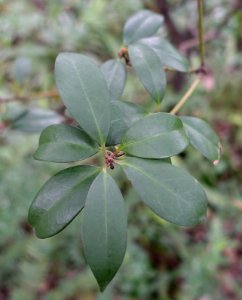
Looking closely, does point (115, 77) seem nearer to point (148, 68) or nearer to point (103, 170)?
point (148, 68)

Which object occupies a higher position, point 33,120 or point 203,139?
point 203,139

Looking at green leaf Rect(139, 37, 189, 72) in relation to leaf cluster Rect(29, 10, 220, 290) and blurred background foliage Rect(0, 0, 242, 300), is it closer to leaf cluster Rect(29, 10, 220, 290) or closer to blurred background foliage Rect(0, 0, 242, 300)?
leaf cluster Rect(29, 10, 220, 290)

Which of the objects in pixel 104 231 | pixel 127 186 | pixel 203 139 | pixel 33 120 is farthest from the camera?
pixel 127 186

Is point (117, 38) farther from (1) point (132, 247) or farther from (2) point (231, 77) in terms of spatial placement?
(1) point (132, 247)

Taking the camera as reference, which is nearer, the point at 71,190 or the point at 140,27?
the point at 71,190

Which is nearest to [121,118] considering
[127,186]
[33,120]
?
[33,120]

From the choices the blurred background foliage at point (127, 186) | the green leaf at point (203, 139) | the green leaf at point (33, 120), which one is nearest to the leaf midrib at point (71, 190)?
the green leaf at point (203, 139)

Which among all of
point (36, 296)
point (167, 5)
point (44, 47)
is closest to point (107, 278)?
point (36, 296)

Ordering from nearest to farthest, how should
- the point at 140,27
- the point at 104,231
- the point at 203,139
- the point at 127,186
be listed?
the point at 104,231 < the point at 203,139 < the point at 140,27 < the point at 127,186
